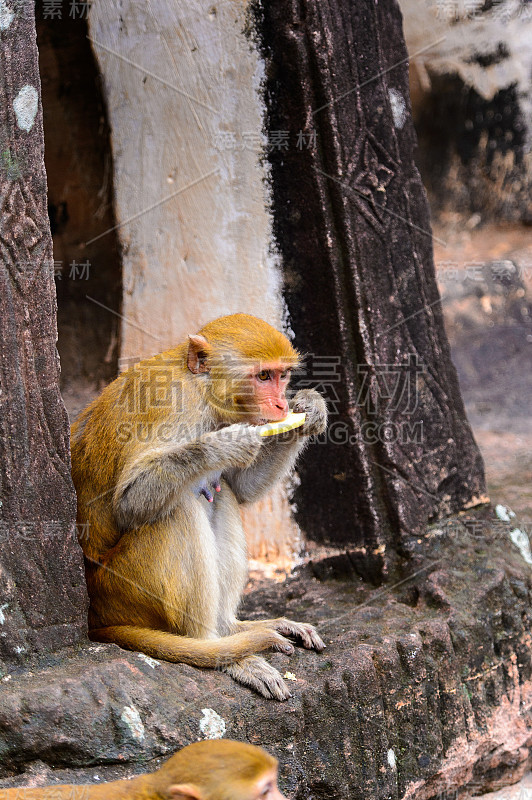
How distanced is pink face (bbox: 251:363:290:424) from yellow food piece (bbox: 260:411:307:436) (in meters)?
0.03

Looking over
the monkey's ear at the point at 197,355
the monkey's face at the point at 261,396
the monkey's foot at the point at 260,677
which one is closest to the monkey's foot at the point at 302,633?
the monkey's foot at the point at 260,677

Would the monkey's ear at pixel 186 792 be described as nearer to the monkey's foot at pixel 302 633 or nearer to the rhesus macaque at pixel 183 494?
the rhesus macaque at pixel 183 494

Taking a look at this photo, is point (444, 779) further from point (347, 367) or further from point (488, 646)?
point (347, 367)

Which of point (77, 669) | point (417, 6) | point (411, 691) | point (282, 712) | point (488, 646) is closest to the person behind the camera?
point (77, 669)

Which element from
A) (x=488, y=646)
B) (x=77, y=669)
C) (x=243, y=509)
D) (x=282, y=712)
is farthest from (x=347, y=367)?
(x=77, y=669)

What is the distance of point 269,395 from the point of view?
3590 mm

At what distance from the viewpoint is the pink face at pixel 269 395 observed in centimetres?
358

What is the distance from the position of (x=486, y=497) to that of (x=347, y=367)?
4.12 ft

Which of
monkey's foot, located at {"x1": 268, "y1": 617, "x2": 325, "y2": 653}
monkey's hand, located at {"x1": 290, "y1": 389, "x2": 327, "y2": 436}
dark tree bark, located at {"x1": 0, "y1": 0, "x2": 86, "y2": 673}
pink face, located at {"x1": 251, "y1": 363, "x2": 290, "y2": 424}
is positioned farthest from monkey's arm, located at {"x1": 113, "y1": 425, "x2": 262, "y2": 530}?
monkey's foot, located at {"x1": 268, "y1": 617, "x2": 325, "y2": 653}

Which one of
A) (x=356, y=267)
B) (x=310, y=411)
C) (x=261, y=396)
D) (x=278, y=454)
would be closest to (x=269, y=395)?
(x=261, y=396)

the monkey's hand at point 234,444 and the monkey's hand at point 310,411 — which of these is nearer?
the monkey's hand at point 234,444

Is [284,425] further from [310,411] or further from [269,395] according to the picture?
[310,411]

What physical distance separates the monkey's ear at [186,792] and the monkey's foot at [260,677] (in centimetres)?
110

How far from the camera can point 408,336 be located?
4621 mm
